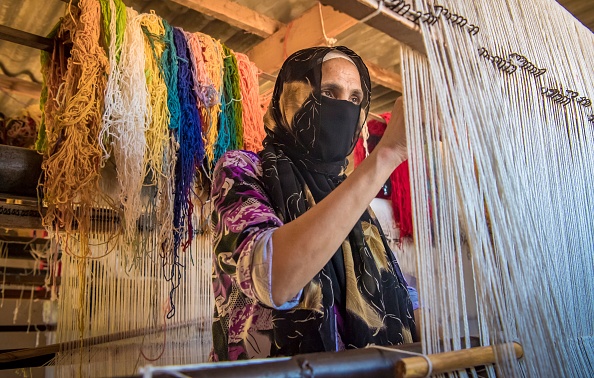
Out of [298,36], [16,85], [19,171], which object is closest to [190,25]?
[298,36]

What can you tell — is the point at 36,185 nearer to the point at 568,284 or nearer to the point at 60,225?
the point at 60,225

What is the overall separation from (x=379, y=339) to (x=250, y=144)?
4.22ft

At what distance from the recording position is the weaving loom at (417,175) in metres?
0.82

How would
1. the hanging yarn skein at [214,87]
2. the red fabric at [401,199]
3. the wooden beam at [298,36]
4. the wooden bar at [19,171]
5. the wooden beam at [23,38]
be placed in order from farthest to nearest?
the red fabric at [401,199] < the wooden beam at [298,36] < the hanging yarn skein at [214,87] < the wooden beam at [23,38] < the wooden bar at [19,171]

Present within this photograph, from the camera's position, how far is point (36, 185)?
5.54ft

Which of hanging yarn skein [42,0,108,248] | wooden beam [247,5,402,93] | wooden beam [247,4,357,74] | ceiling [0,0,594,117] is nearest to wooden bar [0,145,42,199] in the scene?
hanging yarn skein [42,0,108,248]

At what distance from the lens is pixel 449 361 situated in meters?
0.68

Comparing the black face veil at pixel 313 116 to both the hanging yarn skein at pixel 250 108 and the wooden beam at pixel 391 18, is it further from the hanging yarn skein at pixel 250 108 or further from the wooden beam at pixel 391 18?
the hanging yarn skein at pixel 250 108

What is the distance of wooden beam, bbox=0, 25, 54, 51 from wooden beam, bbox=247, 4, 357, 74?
1217 mm

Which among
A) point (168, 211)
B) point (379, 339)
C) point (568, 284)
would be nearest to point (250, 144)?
point (168, 211)

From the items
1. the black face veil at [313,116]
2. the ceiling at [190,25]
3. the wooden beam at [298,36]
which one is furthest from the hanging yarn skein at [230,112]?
the black face veil at [313,116]

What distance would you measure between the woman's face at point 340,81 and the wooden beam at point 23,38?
1.17 m

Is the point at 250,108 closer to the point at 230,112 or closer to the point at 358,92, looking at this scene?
the point at 230,112

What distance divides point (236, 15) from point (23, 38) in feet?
3.82
